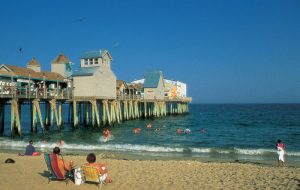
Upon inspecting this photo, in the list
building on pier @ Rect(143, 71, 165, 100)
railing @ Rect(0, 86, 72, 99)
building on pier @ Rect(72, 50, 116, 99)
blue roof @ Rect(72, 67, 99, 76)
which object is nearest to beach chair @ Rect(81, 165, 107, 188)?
railing @ Rect(0, 86, 72, 99)

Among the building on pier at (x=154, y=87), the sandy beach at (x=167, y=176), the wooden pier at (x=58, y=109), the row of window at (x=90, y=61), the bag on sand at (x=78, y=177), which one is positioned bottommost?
the sandy beach at (x=167, y=176)

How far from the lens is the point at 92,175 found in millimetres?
9586

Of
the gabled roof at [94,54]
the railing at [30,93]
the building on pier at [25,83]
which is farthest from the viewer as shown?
the gabled roof at [94,54]

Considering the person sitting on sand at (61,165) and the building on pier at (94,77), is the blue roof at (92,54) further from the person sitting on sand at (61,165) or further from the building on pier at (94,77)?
the person sitting on sand at (61,165)

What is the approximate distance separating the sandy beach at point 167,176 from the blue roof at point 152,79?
3861cm

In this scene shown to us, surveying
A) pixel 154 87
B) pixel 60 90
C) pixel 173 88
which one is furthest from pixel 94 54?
pixel 173 88

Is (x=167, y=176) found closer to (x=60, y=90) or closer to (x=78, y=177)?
(x=78, y=177)

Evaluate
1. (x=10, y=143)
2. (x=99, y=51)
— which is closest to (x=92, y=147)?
(x=10, y=143)

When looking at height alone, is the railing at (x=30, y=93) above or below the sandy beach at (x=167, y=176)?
above

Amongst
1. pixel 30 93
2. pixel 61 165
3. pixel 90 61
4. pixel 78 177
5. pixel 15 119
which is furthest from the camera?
pixel 90 61

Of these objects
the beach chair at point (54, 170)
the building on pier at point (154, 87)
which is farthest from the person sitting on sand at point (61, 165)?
the building on pier at point (154, 87)

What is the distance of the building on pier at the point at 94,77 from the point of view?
3155 cm

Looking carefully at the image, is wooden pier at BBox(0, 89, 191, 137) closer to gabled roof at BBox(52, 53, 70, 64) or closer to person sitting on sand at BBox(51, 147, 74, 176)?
gabled roof at BBox(52, 53, 70, 64)

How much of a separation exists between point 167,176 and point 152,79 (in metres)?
42.5
